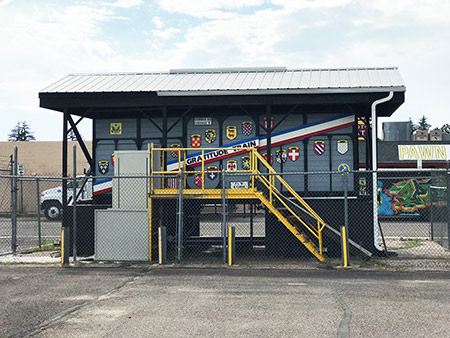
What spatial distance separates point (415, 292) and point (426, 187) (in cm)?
1642

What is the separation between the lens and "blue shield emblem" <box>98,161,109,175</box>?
1498 centimetres

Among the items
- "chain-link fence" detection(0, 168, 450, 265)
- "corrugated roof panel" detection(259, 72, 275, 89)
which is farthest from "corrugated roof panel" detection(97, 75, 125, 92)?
"corrugated roof panel" detection(259, 72, 275, 89)

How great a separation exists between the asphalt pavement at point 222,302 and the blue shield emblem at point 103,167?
4.20 meters

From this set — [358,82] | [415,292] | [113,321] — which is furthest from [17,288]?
[358,82]

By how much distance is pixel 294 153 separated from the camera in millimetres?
14133

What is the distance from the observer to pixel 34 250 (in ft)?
47.6

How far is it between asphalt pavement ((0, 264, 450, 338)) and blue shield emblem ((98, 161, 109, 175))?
4.20 metres

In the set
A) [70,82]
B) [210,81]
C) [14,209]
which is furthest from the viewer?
Result: [70,82]

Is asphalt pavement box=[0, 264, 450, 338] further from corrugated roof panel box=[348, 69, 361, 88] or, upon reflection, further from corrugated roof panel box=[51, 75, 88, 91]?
corrugated roof panel box=[51, 75, 88, 91]

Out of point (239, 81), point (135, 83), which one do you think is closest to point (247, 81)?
point (239, 81)

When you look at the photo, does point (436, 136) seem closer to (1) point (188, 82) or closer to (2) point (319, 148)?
(2) point (319, 148)

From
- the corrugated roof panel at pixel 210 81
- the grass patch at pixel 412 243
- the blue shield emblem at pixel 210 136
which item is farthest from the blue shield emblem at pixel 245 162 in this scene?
the grass patch at pixel 412 243

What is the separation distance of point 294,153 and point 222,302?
22.5ft

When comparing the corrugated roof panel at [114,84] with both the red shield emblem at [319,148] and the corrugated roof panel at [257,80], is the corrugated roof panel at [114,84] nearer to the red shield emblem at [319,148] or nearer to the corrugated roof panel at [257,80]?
the corrugated roof panel at [257,80]
